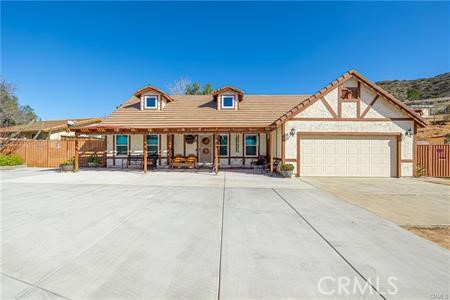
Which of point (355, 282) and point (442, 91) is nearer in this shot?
point (355, 282)

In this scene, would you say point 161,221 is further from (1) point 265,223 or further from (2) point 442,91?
(2) point 442,91

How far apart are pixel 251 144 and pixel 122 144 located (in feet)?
32.0

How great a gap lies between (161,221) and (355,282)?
3.83m

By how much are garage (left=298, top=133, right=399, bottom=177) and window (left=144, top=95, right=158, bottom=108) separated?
11273 mm

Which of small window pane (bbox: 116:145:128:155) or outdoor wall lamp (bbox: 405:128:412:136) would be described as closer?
outdoor wall lamp (bbox: 405:128:412:136)

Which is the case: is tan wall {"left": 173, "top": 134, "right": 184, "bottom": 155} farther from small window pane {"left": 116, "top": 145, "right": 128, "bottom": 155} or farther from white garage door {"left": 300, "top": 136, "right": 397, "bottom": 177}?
white garage door {"left": 300, "top": 136, "right": 397, "bottom": 177}

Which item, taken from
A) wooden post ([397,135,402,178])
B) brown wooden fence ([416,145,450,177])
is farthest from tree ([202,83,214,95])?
brown wooden fence ([416,145,450,177])

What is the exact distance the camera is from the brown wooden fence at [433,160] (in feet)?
38.9

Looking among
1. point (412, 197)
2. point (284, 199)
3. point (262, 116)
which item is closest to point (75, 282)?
point (284, 199)

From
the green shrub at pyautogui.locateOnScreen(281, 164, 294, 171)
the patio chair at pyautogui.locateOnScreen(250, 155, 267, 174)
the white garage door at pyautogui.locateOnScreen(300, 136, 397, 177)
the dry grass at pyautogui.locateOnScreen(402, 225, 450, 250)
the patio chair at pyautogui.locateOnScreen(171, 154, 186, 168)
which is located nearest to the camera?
the dry grass at pyautogui.locateOnScreen(402, 225, 450, 250)

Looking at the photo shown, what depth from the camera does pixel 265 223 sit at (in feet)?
15.7

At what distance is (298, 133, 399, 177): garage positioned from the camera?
Result: 11820 mm

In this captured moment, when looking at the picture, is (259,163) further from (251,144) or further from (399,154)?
(399,154)
